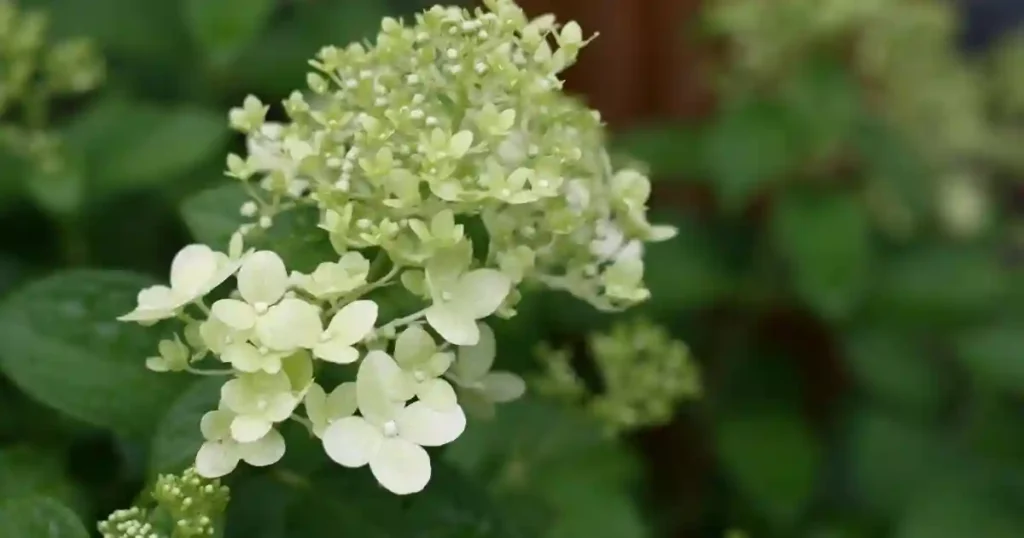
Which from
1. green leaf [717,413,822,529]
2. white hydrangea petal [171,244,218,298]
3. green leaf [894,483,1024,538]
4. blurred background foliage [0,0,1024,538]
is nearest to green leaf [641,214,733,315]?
blurred background foliage [0,0,1024,538]

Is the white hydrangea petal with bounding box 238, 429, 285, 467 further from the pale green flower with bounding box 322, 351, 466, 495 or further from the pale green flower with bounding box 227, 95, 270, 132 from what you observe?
the pale green flower with bounding box 227, 95, 270, 132

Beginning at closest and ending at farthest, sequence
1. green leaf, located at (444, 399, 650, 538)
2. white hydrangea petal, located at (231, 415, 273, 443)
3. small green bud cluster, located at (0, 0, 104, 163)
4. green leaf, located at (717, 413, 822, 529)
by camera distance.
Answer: white hydrangea petal, located at (231, 415, 273, 443), green leaf, located at (444, 399, 650, 538), small green bud cluster, located at (0, 0, 104, 163), green leaf, located at (717, 413, 822, 529)

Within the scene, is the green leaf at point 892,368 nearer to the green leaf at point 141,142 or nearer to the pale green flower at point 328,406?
the green leaf at point 141,142

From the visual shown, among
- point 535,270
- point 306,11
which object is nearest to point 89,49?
point 306,11

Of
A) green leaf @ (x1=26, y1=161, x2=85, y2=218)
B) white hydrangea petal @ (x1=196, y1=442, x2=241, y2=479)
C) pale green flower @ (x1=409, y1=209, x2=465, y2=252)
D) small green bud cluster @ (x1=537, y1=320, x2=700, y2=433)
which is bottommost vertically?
white hydrangea petal @ (x1=196, y1=442, x2=241, y2=479)

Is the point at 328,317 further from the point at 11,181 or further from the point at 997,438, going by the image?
the point at 997,438
